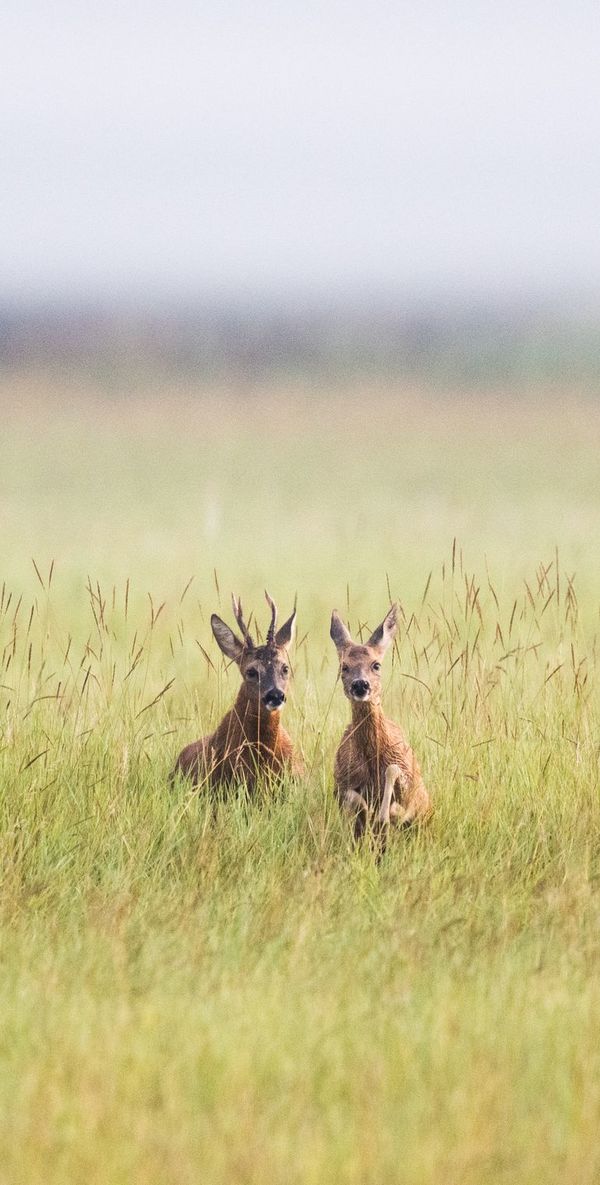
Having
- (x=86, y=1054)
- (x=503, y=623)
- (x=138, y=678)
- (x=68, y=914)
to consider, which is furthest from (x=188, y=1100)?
(x=503, y=623)

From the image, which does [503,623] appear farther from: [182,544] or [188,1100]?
[182,544]

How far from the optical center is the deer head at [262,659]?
621cm

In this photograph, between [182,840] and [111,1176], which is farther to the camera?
[182,840]

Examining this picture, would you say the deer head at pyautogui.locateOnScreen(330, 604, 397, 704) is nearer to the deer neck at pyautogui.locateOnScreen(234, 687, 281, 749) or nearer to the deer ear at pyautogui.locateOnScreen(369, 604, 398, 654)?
the deer ear at pyautogui.locateOnScreen(369, 604, 398, 654)

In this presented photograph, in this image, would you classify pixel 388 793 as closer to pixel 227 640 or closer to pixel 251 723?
pixel 251 723

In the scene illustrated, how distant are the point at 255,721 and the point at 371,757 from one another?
0.63 m

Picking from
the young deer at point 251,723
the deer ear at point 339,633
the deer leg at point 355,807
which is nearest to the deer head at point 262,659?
the young deer at point 251,723

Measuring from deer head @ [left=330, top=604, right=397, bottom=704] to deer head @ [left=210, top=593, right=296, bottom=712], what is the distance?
0.75ft

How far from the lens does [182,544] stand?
22719 millimetres

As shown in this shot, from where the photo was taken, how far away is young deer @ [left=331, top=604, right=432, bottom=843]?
5973mm

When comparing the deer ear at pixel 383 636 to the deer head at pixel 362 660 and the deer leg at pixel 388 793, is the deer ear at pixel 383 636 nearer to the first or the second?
the deer head at pixel 362 660

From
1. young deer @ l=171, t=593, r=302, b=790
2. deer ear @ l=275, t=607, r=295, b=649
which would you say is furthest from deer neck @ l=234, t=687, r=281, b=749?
deer ear @ l=275, t=607, r=295, b=649

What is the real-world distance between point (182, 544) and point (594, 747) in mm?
16195

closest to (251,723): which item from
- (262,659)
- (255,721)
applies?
(255,721)
